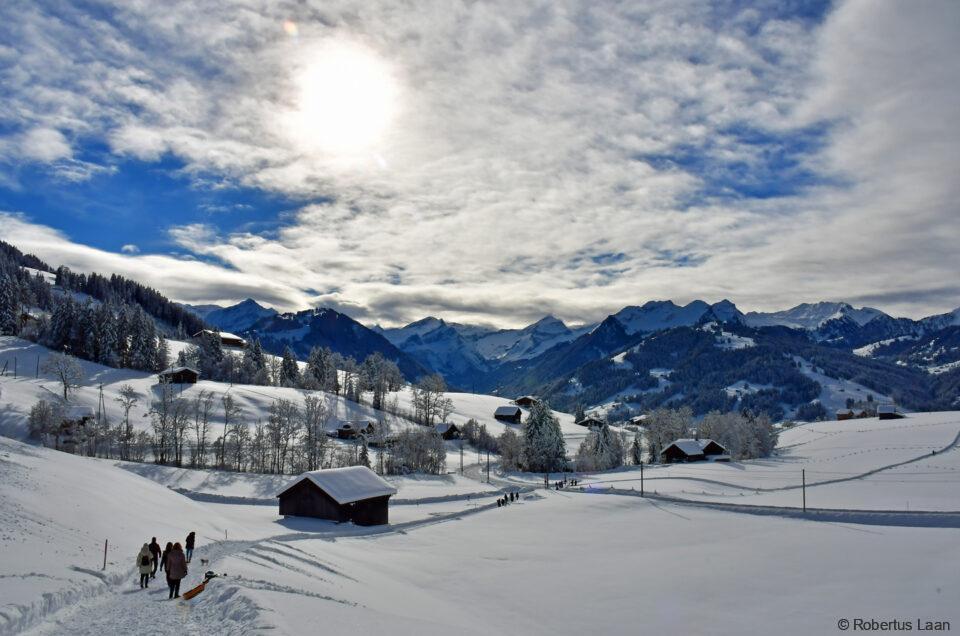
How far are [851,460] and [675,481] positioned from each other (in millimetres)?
38977

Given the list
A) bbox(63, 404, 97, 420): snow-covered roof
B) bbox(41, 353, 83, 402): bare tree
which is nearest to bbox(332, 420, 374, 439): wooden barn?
bbox(63, 404, 97, 420): snow-covered roof

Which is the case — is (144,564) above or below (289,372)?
below

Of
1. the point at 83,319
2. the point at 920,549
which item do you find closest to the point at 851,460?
the point at 920,549

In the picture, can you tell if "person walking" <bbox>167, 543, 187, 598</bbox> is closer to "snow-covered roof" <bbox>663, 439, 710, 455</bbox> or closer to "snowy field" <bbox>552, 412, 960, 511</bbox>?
"snowy field" <bbox>552, 412, 960, 511</bbox>

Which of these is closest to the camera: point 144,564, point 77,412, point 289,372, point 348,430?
point 144,564

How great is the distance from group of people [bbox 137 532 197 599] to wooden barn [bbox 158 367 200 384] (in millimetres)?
113164

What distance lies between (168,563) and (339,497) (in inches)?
1270

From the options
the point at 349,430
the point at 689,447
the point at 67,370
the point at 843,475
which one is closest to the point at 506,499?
the point at 843,475

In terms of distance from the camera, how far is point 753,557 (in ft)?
114

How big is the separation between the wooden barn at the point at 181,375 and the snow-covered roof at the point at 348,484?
3465 inches

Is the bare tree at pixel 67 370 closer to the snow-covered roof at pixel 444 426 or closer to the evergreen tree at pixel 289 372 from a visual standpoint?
the evergreen tree at pixel 289 372

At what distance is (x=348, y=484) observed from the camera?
53.3 metres

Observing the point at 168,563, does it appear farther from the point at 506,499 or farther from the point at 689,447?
the point at 689,447

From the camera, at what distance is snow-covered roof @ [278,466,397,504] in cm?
5153
